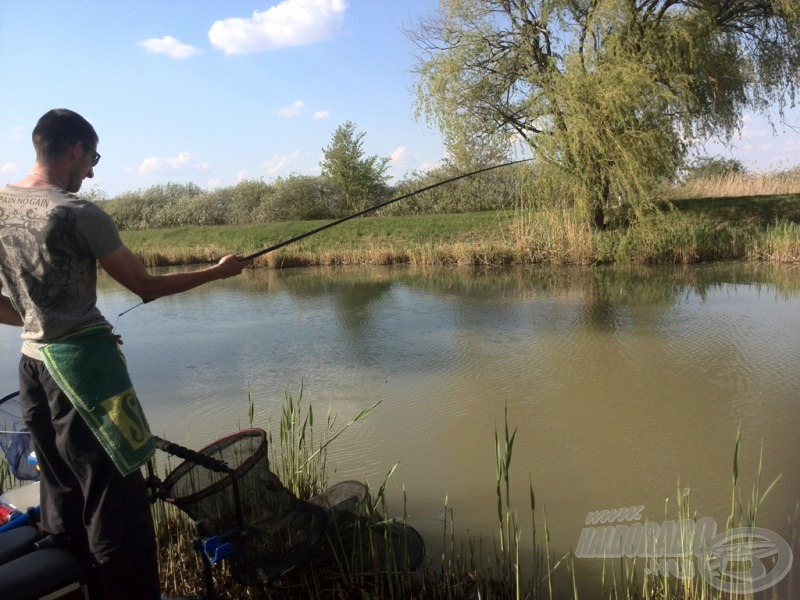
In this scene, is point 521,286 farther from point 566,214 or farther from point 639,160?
point 639,160

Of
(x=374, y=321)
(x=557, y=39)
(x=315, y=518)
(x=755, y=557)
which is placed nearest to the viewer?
(x=315, y=518)

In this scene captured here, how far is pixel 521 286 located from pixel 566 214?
230 centimetres

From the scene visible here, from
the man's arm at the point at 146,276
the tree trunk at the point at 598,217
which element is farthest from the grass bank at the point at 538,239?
the man's arm at the point at 146,276

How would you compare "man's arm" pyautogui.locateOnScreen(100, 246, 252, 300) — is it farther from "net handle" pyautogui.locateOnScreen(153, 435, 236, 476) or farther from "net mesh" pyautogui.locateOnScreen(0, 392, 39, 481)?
"net mesh" pyautogui.locateOnScreen(0, 392, 39, 481)

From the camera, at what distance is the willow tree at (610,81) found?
38.7 feet

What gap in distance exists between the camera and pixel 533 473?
11.9 ft

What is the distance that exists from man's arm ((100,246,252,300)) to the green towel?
169 millimetres

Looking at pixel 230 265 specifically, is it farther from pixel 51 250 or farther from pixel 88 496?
pixel 88 496

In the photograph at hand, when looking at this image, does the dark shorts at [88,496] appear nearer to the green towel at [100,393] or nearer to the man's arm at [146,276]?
the green towel at [100,393]

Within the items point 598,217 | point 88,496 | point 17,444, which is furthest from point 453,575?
point 598,217

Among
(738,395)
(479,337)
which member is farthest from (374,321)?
(738,395)

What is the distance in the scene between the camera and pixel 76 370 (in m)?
1.81

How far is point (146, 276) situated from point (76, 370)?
1.09ft

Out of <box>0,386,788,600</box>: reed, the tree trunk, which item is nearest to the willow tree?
the tree trunk
